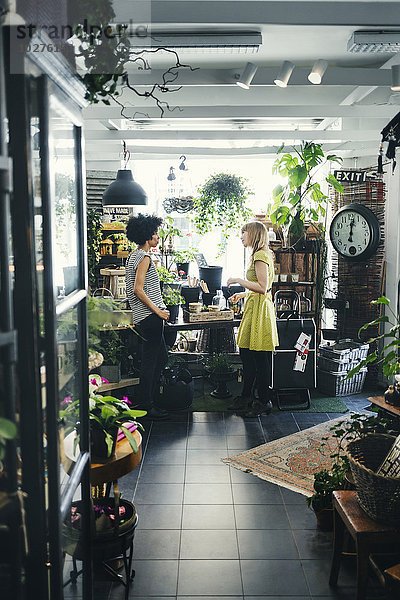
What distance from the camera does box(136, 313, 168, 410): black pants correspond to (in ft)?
19.2

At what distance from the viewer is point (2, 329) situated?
145 cm

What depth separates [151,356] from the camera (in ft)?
19.4

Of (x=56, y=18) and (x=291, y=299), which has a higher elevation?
(x=56, y=18)

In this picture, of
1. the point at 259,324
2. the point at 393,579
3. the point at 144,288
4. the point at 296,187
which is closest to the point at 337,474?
the point at 393,579

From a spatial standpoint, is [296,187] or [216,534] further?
[296,187]

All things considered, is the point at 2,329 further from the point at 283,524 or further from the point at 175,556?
the point at 283,524

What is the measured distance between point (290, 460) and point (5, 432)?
3.89m

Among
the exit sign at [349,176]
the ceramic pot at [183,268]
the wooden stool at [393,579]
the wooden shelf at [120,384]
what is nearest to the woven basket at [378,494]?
the wooden stool at [393,579]

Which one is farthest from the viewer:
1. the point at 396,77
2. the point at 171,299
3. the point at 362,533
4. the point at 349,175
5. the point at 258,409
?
the point at 349,175

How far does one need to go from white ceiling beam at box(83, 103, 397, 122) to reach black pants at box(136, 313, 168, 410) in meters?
2.03

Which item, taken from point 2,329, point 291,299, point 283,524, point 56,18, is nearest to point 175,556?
point 283,524

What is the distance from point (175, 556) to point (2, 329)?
2.55m

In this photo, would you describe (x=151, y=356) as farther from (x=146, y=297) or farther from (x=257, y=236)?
(x=257, y=236)

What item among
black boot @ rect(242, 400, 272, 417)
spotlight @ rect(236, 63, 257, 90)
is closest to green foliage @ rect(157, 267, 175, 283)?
black boot @ rect(242, 400, 272, 417)
